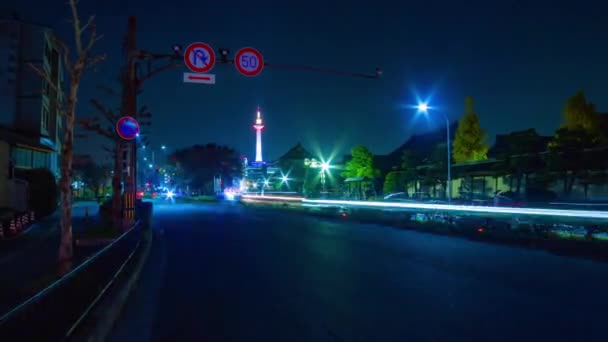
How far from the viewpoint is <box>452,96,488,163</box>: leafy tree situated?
1756 inches

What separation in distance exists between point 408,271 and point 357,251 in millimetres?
3797

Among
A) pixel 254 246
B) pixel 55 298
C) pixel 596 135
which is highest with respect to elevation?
pixel 596 135

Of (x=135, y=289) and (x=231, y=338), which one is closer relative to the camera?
(x=231, y=338)

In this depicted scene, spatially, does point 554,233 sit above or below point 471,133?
below

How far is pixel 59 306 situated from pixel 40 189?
81.5 feet

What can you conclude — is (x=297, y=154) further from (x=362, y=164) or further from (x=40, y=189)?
(x=40, y=189)

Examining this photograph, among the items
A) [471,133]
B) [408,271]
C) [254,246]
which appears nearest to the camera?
[408,271]

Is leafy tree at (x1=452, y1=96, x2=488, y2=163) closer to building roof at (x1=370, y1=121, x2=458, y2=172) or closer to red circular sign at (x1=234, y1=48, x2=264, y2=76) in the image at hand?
building roof at (x1=370, y1=121, x2=458, y2=172)

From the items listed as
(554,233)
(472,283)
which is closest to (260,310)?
(472,283)

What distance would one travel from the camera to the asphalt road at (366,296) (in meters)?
6.25

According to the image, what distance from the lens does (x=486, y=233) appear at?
19000mm

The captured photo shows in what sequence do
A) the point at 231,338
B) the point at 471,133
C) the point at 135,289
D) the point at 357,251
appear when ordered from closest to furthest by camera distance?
the point at 231,338 → the point at 135,289 → the point at 357,251 → the point at 471,133

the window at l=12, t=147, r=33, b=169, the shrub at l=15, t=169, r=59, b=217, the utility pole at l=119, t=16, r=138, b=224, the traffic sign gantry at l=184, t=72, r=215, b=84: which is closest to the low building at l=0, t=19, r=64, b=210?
the window at l=12, t=147, r=33, b=169

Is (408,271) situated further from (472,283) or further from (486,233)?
(486,233)
